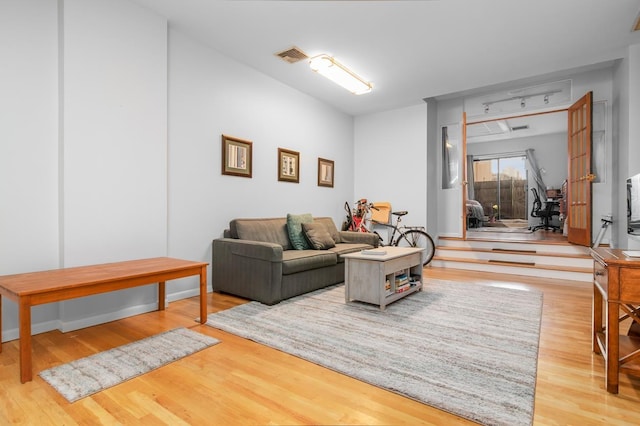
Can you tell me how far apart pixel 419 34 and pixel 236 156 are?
258cm

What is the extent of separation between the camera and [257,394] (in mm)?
1727

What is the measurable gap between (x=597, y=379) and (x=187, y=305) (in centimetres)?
335

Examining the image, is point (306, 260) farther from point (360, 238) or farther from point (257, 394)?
point (257, 394)

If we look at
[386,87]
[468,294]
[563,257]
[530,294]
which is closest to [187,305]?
Answer: [468,294]

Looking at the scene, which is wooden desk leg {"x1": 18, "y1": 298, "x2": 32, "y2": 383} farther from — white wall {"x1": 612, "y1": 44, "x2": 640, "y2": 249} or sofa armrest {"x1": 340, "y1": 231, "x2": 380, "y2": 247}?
white wall {"x1": 612, "y1": 44, "x2": 640, "y2": 249}

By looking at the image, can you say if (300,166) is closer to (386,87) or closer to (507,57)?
(386,87)

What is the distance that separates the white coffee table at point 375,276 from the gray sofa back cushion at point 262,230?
3.98ft

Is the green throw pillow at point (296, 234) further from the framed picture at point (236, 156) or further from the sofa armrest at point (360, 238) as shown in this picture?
the sofa armrest at point (360, 238)

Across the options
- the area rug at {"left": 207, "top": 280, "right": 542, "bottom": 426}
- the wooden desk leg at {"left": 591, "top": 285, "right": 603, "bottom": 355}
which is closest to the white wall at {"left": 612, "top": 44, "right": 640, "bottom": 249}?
the area rug at {"left": 207, "top": 280, "right": 542, "bottom": 426}

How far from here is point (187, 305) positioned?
131 inches

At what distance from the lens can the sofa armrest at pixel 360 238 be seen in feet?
16.2

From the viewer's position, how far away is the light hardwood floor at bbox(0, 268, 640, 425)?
1.52 m

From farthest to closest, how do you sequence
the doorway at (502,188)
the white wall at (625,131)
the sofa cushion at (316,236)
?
1. the doorway at (502,188)
2. the sofa cushion at (316,236)
3. the white wall at (625,131)

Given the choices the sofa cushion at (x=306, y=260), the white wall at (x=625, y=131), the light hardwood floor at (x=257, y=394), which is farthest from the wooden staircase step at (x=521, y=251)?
the light hardwood floor at (x=257, y=394)
